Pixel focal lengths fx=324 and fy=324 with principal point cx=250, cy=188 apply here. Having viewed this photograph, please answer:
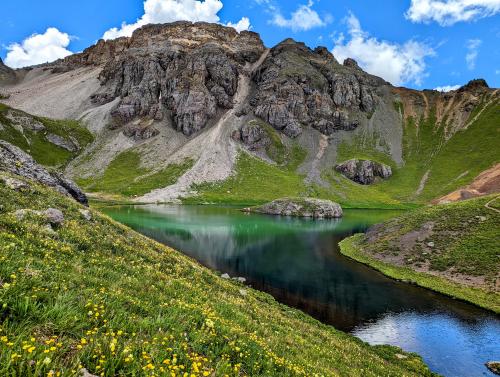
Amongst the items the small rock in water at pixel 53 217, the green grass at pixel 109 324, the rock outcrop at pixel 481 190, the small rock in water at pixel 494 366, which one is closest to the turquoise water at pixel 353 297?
the small rock in water at pixel 494 366

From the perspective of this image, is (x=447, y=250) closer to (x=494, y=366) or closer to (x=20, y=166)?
(x=494, y=366)

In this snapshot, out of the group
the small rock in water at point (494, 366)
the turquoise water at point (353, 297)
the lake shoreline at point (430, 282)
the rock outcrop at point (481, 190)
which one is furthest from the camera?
the rock outcrop at point (481, 190)

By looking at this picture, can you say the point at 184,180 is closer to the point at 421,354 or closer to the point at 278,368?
the point at 421,354

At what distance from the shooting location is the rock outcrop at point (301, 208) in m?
138

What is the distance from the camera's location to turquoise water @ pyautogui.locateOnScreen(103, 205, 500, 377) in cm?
3155

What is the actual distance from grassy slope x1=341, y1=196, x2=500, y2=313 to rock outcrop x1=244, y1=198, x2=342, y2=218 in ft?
188

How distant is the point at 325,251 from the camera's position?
7056 centimetres

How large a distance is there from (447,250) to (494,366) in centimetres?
3666

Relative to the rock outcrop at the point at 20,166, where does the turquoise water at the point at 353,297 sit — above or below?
below

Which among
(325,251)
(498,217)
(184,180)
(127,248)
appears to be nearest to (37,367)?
(127,248)

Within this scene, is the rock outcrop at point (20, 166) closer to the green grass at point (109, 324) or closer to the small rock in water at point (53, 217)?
the small rock in water at point (53, 217)

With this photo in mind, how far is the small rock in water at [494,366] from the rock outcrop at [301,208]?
354ft

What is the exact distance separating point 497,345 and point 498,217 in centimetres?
4264

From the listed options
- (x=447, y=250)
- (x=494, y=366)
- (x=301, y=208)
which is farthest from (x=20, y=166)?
(x=301, y=208)
